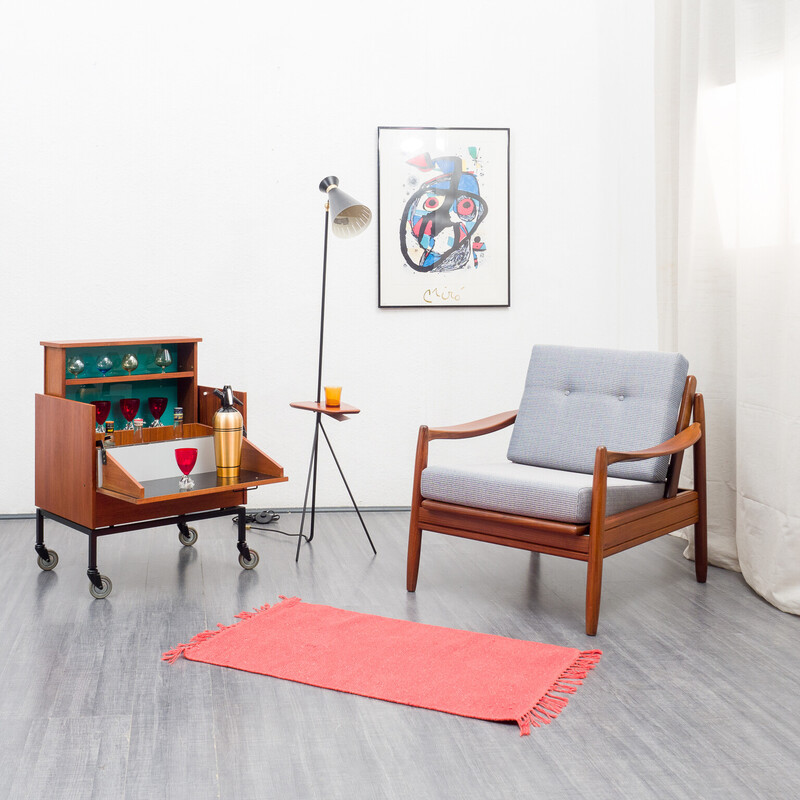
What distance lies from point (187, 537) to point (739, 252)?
7.91 ft

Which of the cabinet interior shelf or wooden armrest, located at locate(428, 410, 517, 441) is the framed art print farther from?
the cabinet interior shelf

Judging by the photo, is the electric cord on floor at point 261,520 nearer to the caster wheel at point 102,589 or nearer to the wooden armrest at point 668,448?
the caster wheel at point 102,589

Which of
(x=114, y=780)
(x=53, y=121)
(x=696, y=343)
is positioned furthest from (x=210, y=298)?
(x=114, y=780)

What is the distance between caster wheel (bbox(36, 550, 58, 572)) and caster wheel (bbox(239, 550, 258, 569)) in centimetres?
68

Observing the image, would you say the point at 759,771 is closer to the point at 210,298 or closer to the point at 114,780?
the point at 114,780

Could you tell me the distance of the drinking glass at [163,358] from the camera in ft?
11.4

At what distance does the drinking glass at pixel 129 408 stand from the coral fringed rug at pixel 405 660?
0.92 meters

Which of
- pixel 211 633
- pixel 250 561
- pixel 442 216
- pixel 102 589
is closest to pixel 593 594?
pixel 211 633

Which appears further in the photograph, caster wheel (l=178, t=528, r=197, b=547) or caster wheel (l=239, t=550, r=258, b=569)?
caster wheel (l=178, t=528, r=197, b=547)

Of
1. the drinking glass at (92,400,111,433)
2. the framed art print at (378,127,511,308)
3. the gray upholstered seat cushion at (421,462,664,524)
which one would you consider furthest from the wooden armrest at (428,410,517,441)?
the drinking glass at (92,400,111,433)

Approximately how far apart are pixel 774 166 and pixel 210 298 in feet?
8.25

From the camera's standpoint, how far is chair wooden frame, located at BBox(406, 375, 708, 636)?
108 inches

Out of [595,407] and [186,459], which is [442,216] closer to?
[595,407]
